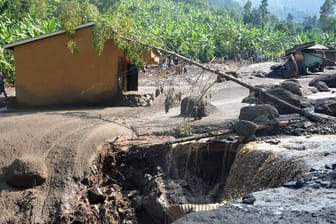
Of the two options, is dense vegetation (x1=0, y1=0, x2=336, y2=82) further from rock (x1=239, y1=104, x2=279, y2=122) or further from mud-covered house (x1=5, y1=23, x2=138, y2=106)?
rock (x1=239, y1=104, x2=279, y2=122)

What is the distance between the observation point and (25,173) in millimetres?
11883

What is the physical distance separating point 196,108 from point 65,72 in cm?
645

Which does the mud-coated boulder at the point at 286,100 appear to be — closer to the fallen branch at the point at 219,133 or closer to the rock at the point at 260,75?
the fallen branch at the point at 219,133

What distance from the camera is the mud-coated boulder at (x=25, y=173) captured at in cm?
1191

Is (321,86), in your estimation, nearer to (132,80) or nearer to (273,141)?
(132,80)

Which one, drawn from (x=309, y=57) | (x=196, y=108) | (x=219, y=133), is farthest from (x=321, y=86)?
(x=309, y=57)

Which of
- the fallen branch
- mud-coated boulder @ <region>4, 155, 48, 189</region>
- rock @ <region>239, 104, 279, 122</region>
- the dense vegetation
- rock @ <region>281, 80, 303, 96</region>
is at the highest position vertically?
the dense vegetation

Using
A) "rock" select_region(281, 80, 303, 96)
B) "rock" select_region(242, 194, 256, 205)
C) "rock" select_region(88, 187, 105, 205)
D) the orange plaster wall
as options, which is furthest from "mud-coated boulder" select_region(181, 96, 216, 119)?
"rock" select_region(242, 194, 256, 205)

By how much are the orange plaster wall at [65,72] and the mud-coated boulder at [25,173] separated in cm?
696

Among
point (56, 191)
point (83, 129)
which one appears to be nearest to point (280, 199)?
point (56, 191)

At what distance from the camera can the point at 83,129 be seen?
47.1 ft

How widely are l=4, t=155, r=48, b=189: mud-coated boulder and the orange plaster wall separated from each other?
6.96 meters

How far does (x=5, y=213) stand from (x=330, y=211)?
8.28 metres

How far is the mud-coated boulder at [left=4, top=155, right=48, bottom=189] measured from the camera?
469 inches
